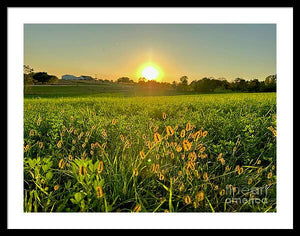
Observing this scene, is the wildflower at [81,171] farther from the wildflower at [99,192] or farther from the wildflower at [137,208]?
the wildflower at [137,208]

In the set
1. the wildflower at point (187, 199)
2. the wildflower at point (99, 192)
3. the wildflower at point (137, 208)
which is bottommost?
the wildflower at point (137, 208)

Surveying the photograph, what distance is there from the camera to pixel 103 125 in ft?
8.43

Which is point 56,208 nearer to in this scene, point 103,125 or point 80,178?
point 80,178

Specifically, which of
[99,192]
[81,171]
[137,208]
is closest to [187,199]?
[137,208]

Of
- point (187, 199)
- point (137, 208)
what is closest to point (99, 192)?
point (137, 208)

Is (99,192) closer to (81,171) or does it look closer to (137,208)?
(81,171)

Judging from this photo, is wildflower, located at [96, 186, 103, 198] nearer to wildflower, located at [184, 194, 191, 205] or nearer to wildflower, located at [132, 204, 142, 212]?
wildflower, located at [132, 204, 142, 212]

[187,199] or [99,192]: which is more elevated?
[99,192]

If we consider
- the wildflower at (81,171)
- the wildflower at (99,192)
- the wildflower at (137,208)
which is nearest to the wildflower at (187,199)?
the wildflower at (137,208)

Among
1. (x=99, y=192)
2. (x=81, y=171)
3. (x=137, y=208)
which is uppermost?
(x=81, y=171)

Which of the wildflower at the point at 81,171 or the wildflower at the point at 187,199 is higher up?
the wildflower at the point at 81,171

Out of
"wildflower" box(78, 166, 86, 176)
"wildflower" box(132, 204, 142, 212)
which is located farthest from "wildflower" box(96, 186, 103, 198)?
"wildflower" box(132, 204, 142, 212)

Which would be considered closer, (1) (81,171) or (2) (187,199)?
(1) (81,171)

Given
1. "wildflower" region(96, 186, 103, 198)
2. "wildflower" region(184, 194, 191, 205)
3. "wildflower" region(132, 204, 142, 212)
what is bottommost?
"wildflower" region(132, 204, 142, 212)
